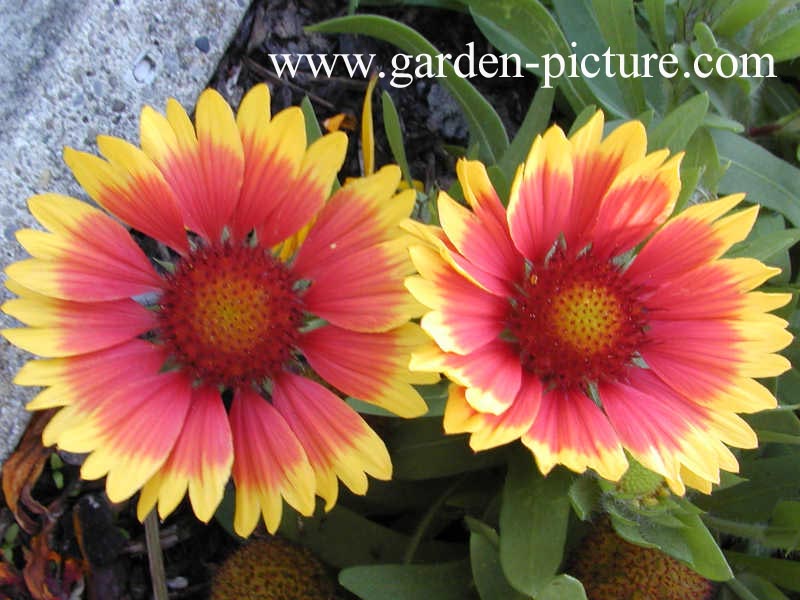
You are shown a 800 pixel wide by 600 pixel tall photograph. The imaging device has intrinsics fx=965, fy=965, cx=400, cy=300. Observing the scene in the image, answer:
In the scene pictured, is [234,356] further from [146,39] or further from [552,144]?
[146,39]

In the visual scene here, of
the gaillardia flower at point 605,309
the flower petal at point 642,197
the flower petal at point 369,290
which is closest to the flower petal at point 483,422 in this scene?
the gaillardia flower at point 605,309

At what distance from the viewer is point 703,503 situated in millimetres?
1542

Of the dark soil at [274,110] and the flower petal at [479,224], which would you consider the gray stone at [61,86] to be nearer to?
the dark soil at [274,110]

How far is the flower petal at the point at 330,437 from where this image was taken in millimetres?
1135

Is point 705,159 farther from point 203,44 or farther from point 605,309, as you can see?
point 203,44

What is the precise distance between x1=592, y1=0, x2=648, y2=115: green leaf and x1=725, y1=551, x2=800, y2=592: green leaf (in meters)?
0.77

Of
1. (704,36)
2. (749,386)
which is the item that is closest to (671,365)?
(749,386)

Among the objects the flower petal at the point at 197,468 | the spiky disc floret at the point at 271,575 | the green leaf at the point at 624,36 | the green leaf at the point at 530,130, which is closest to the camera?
the flower petal at the point at 197,468

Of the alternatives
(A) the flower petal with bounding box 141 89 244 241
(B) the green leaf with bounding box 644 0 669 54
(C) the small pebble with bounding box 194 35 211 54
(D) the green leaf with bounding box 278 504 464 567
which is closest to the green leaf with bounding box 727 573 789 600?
(D) the green leaf with bounding box 278 504 464 567

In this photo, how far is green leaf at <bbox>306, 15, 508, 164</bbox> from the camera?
147 cm

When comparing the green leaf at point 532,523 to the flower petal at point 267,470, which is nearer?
the flower petal at point 267,470

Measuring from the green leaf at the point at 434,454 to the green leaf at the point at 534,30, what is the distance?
0.60m

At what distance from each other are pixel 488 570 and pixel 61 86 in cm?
96

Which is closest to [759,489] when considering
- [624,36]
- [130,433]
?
[624,36]
